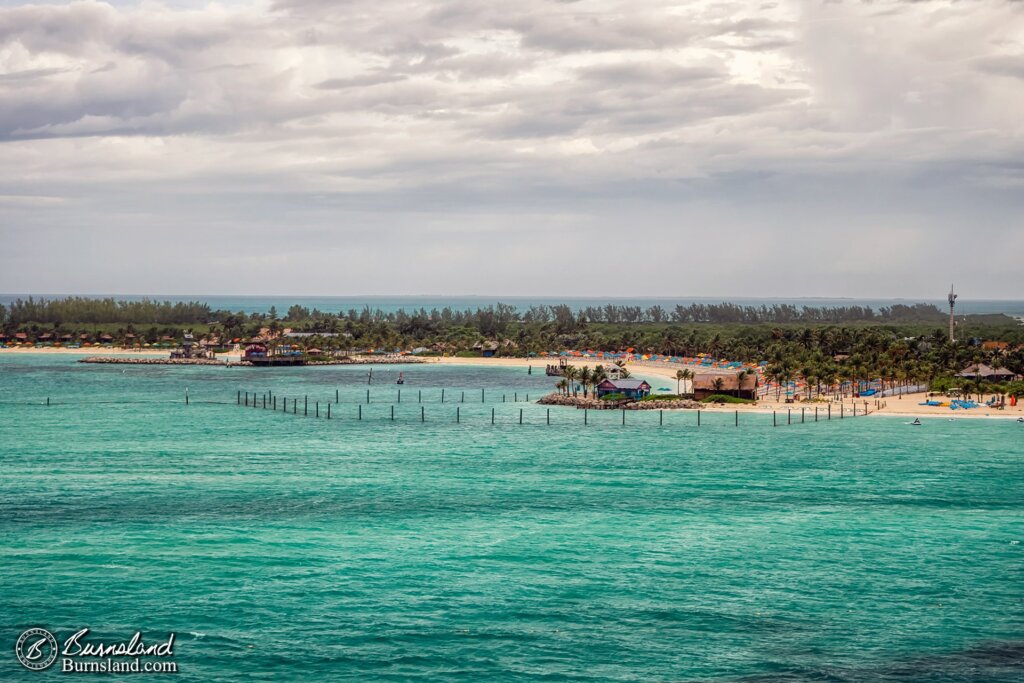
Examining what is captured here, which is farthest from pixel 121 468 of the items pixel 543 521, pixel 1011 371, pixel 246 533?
pixel 1011 371

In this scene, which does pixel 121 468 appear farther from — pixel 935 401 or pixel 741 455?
pixel 935 401

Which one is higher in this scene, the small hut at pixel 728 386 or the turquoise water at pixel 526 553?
the small hut at pixel 728 386

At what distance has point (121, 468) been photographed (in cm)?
6406

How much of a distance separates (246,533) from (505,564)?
491 inches

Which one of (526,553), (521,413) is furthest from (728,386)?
(526,553)

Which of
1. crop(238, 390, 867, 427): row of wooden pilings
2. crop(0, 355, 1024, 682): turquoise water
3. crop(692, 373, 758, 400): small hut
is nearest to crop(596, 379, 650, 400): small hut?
crop(692, 373, 758, 400): small hut

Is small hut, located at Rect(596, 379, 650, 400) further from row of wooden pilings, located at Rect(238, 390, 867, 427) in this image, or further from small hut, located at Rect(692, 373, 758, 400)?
row of wooden pilings, located at Rect(238, 390, 867, 427)

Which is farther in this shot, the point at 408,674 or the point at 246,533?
the point at 246,533

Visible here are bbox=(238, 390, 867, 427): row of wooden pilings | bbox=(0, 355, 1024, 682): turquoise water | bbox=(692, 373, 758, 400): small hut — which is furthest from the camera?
bbox=(692, 373, 758, 400): small hut

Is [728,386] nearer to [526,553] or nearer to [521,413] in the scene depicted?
[521,413]

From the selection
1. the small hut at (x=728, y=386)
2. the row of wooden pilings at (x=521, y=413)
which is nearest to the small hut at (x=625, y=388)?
the small hut at (x=728, y=386)

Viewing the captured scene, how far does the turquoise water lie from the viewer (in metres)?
30.9

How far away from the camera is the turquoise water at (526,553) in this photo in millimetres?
30859

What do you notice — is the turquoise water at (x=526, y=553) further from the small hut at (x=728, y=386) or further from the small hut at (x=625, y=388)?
the small hut at (x=625, y=388)
